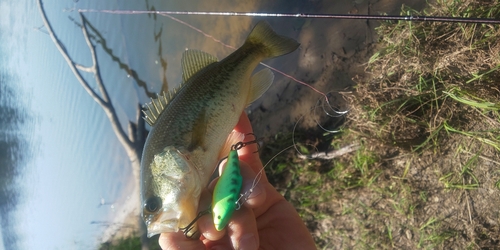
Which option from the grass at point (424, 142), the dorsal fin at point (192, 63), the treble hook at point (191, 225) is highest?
the dorsal fin at point (192, 63)

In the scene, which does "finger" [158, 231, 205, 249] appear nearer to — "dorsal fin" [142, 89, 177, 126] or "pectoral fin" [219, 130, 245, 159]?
"pectoral fin" [219, 130, 245, 159]

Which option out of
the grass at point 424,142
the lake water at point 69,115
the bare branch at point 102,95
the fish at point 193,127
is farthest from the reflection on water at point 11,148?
the grass at point 424,142

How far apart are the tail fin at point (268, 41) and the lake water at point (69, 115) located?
84.6 inches

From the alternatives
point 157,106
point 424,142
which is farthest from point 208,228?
point 424,142

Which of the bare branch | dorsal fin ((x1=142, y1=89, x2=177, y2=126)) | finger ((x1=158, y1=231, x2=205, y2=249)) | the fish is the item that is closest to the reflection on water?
the bare branch

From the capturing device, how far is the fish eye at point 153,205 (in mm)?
1393

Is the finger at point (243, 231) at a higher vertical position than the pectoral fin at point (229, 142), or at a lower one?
lower

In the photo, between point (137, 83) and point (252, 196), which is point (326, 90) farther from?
point (137, 83)

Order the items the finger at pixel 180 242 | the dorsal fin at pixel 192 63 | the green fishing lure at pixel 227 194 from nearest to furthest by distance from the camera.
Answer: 1. the green fishing lure at pixel 227 194
2. the finger at pixel 180 242
3. the dorsal fin at pixel 192 63

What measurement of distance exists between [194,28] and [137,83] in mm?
1015

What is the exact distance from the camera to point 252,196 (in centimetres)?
148

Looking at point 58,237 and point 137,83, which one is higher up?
point 137,83

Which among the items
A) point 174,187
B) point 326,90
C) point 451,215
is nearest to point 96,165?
point 326,90

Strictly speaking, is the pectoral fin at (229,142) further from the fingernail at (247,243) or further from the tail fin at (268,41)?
the tail fin at (268,41)
